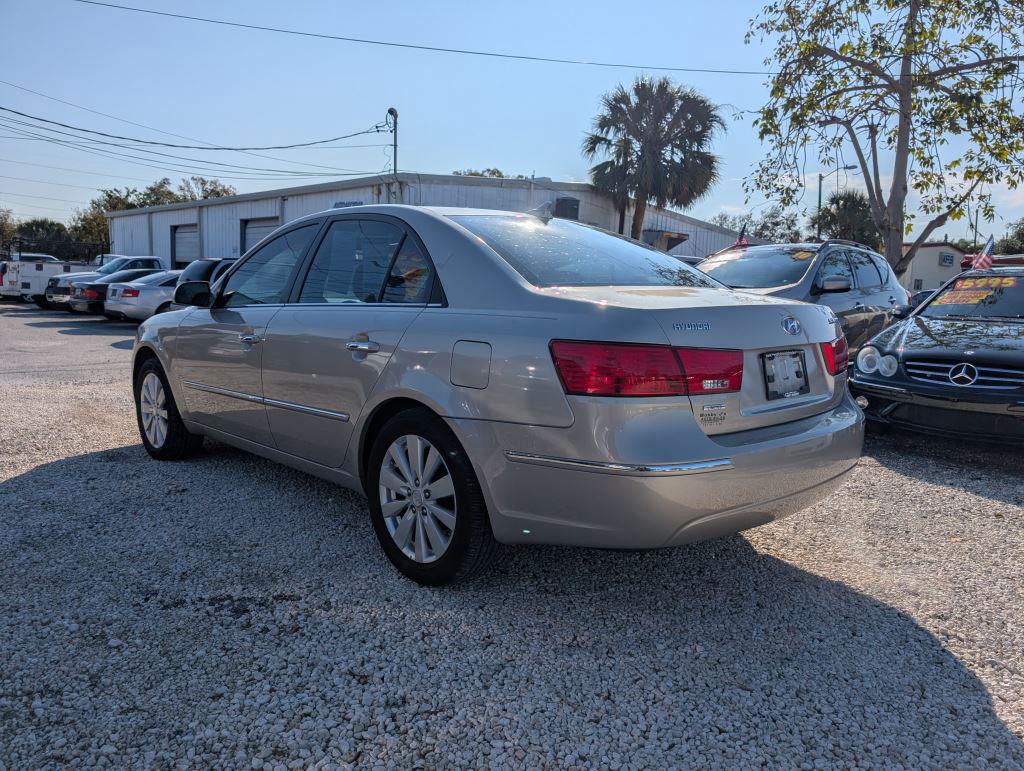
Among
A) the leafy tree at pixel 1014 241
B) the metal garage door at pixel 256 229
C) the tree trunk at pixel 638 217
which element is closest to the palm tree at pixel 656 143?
the tree trunk at pixel 638 217

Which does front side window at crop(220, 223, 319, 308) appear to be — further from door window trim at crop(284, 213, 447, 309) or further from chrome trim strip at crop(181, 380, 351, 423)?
chrome trim strip at crop(181, 380, 351, 423)

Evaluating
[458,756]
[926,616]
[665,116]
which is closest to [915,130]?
[665,116]

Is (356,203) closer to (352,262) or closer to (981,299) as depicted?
(981,299)

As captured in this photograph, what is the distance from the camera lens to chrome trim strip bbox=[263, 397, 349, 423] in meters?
3.37

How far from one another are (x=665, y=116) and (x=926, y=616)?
2333cm

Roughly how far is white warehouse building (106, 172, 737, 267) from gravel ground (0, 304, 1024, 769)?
37.6 feet

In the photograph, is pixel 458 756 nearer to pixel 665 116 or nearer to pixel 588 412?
pixel 588 412

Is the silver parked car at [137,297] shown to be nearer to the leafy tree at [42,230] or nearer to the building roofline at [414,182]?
the building roofline at [414,182]

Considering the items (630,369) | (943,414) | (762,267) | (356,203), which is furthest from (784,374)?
(356,203)

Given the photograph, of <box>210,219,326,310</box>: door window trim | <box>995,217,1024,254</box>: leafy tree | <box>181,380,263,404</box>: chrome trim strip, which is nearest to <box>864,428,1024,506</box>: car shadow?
<box>210,219,326,310</box>: door window trim

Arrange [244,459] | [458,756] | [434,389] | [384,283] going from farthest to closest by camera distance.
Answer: [244,459] → [384,283] → [434,389] → [458,756]

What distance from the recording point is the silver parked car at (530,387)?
8.14 feet

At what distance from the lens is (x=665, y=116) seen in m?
24.0

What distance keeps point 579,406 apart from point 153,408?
12.1 feet
